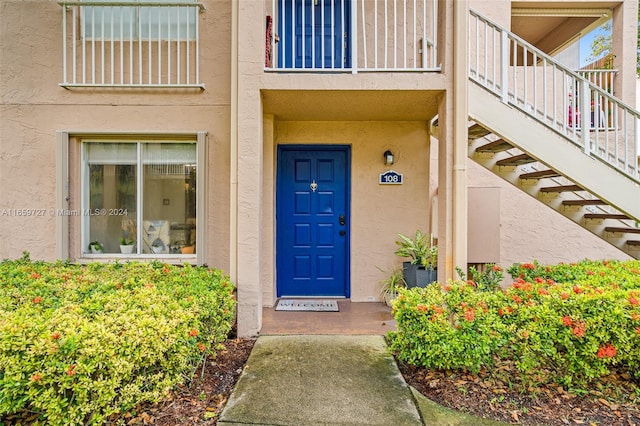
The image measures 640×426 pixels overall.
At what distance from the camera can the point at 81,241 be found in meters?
4.70

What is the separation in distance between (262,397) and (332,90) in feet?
10.6

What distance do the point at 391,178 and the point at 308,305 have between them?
2272 mm

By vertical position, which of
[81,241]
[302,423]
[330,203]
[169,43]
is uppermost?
[169,43]

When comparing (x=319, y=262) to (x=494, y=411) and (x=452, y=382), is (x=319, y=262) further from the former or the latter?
(x=494, y=411)

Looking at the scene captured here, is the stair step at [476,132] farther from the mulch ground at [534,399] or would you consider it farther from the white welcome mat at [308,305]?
the white welcome mat at [308,305]

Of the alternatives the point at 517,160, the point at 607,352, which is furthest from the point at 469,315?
the point at 517,160

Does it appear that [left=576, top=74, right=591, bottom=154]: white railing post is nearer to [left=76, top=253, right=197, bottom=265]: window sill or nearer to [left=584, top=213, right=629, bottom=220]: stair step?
[left=584, top=213, right=629, bottom=220]: stair step

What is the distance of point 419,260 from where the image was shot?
199 inches

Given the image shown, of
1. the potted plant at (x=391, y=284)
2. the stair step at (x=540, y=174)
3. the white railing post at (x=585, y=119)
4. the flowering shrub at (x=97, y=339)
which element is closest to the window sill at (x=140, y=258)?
the flowering shrub at (x=97, y=339)

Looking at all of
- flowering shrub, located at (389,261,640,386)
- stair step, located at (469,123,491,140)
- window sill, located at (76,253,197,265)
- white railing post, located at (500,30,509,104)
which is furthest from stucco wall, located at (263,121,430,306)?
flowering shrub, located at (389,261,640,386)

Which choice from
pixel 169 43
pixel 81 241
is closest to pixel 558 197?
pixel 169 43

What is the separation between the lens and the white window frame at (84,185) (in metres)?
4.54

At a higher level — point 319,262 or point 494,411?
point 319,262

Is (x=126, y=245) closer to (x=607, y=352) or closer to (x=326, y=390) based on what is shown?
(x=326, y=390)
